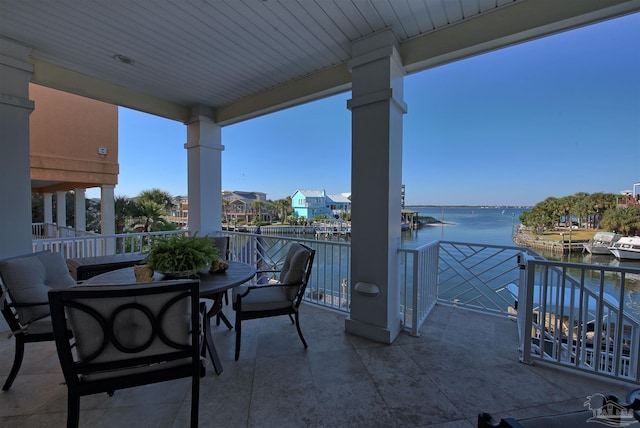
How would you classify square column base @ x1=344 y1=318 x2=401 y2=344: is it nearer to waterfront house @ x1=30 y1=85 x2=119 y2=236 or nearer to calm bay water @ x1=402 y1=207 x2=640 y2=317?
calm bay water @ x1=402 y1=207 x2=640 y2=317

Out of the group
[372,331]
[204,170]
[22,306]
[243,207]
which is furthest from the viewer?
[243,207]

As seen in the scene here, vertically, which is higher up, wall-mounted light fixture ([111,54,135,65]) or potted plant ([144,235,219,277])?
wall-mounted light fixture ([111,54,135,65])

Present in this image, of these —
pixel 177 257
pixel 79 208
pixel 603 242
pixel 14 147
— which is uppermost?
pixel 14 147

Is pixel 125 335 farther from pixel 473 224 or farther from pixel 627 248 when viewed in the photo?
pixel 473 224

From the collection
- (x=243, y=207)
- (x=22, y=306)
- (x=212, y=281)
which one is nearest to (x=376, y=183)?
(x=212, y=281)

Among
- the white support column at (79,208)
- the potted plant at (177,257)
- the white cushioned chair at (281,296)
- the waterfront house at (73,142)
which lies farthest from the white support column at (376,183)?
the white support column at (79,208)

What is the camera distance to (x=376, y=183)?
237cm

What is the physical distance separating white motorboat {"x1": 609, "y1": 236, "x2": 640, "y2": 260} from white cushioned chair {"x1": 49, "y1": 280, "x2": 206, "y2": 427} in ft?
17.8

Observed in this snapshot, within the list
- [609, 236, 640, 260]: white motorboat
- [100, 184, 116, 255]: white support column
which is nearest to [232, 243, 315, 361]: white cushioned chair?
[609, 236, 640, 260]: white motorboat

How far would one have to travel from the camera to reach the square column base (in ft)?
7.73

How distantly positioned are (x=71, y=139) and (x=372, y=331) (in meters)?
7.92

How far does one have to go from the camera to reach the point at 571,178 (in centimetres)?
635

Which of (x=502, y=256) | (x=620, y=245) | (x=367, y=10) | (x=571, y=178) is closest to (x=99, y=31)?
(x=367, y=10)

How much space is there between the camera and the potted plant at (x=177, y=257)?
1.83m
